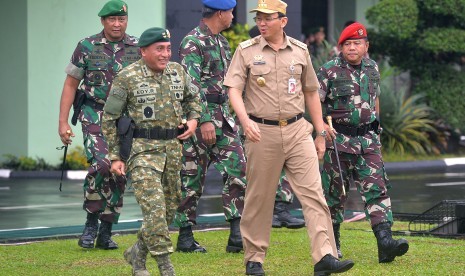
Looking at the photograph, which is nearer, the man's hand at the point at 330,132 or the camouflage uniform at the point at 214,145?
the man's hand at the point at 330,132

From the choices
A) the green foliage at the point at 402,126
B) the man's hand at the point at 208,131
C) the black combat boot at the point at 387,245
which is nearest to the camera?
the black combat boot at the point at 387,245

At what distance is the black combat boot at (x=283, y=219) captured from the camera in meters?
12.7

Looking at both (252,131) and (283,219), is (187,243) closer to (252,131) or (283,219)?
(283,219)

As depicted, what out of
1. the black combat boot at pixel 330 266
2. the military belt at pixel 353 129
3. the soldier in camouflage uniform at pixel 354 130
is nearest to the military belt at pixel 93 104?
the soldier in camouflage uniform at pixel 354 130

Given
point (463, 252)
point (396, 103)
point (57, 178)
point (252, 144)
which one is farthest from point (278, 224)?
point (396, 103)

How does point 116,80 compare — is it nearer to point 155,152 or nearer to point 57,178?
point 155,152

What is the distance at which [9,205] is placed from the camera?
52.2 feet

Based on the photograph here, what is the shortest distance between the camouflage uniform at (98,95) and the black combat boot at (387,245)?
7.78 ft

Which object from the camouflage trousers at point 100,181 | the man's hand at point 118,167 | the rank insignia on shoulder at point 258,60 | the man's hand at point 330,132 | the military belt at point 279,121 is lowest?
the camouflage trousers at point 100,181

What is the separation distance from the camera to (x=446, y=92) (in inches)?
959

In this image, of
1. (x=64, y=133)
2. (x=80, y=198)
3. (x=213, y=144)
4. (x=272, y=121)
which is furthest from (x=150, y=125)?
(x=80, y=198)

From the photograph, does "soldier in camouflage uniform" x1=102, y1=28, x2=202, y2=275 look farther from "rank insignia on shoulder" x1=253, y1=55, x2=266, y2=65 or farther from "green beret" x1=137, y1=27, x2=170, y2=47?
"rank insignia on shoulder" x1=253, y1=55, x2=266, y2=65

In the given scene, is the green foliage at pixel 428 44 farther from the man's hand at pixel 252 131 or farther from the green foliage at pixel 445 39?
→ the man's hand at pixel 252 131

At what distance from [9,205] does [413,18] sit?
10.2 m
